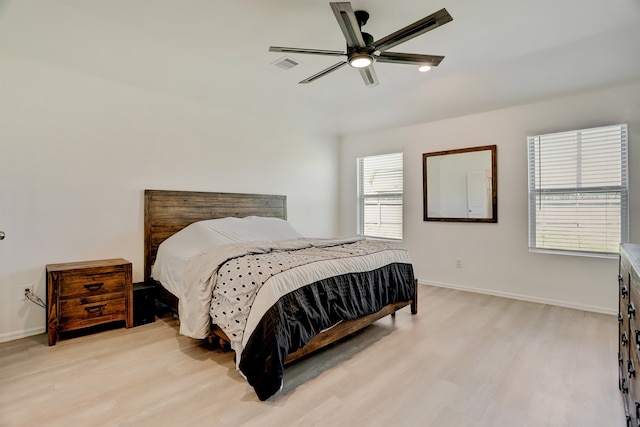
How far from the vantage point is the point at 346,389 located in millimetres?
1952

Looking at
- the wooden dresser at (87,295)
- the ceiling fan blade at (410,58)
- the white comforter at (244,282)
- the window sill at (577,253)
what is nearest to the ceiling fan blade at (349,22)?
the ceiling fan blade at (410,58)

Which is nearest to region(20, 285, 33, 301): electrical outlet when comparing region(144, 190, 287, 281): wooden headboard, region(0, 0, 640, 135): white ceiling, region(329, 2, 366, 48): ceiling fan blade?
region(144, 190, 287, 281): wooden headboard

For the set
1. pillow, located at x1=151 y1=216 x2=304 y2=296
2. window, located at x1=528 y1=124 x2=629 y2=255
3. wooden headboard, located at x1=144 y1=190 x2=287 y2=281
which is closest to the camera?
pillow, located at x1=151 y1=216 x2=304 y2=296

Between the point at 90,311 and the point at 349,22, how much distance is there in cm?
308

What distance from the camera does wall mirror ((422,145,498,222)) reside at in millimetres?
4195

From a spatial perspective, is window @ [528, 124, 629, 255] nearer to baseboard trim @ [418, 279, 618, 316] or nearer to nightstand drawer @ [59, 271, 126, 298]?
baseboard trim @ [418, 279, 618, 316]

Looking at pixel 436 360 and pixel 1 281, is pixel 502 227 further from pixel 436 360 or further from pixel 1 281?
pixel 1 281

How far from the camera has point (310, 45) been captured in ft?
9.82

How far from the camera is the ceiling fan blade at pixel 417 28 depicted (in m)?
1.93

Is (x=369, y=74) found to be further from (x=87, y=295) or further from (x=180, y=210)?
(x=87, y=295)

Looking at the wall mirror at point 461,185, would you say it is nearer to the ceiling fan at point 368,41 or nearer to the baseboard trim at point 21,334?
the ceiling fan at point 368,41

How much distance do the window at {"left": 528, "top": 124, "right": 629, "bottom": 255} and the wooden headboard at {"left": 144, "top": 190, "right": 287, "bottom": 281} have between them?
3638mm

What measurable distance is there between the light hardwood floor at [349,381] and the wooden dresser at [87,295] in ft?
0.50

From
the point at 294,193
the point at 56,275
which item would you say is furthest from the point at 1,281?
the point at 294,193
